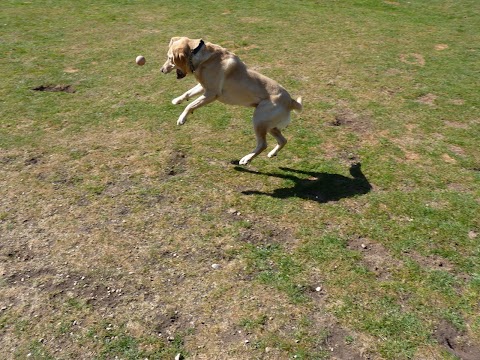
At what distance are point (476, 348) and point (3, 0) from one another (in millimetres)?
17493

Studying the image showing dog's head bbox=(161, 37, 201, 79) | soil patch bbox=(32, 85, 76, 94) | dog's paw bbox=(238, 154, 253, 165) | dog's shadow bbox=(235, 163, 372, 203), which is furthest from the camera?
soil patch bbox=(32, 85, 76, 94)

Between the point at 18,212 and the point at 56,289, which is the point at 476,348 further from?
the point at 18,212

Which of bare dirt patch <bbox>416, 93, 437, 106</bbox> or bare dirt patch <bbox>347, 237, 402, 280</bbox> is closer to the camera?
bare dirt patch <bbox>347, 237, 402, 280</bbox>

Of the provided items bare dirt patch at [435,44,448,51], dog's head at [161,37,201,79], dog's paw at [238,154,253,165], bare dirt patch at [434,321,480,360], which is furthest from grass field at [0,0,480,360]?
dog's head at [161,37,201,79]

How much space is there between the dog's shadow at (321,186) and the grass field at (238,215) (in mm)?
27

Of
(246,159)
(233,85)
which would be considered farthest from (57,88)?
(246,159)

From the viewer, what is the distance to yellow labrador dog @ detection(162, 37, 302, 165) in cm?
637

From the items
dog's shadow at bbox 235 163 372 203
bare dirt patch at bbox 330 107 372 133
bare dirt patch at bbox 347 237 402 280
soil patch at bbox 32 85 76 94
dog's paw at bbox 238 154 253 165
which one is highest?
soil patch at bbox 32 85 76 94

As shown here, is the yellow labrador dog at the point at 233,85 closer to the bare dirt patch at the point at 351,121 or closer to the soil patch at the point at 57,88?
the bare dirt patch at the point at 351,121

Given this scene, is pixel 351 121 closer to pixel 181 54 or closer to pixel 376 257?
pixel 181 54

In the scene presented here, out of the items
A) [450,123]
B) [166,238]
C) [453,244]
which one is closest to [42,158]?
[166,238]

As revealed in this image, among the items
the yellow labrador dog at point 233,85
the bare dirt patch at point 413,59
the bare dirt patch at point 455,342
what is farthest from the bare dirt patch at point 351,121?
the bare dirt patch at point 455,342

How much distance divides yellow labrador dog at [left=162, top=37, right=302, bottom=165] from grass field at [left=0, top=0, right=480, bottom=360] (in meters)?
0.67

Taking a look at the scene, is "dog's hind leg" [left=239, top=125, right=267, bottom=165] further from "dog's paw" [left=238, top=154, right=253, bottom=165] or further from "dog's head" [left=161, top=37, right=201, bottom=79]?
"dog's head" [left=161, top=37, right=201, bottom=79]
